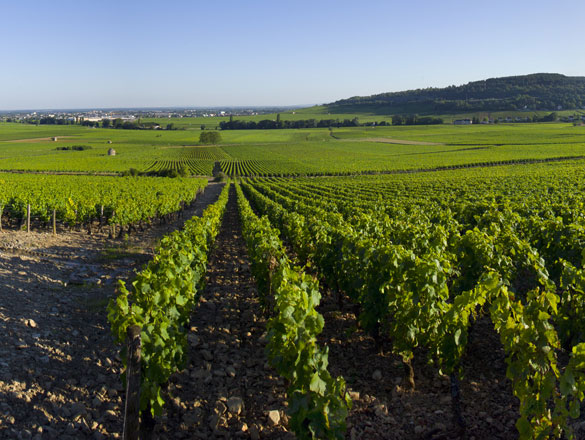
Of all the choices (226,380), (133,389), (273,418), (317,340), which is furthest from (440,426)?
(133,389)

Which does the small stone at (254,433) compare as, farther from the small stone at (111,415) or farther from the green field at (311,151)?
the green field at (311,151)

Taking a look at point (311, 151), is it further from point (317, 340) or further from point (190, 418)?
point (190, 418)

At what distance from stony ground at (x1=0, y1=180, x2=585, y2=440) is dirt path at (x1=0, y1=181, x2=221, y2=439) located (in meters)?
0.02

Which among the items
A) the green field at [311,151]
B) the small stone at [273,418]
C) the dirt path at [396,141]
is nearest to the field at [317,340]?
the small stone at [273,418]

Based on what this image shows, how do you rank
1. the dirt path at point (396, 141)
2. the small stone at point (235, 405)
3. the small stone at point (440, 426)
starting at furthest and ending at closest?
the dirt path at point (396, 141) < the small stone at point (235, 405) < the small stone at point (440, 426)

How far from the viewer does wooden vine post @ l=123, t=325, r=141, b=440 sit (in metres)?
4.77

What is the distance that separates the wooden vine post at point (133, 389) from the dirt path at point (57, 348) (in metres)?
0.88

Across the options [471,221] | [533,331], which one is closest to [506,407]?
[533,331]

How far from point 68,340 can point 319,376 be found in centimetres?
555

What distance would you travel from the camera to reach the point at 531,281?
25.9ft

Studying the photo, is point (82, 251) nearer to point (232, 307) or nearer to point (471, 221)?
point (232, 307)

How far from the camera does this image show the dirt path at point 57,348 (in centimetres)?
547

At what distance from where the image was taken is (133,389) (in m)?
4.95

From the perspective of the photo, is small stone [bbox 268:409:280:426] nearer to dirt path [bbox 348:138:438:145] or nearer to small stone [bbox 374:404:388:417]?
small stone [bbox 374:404:388:417]
